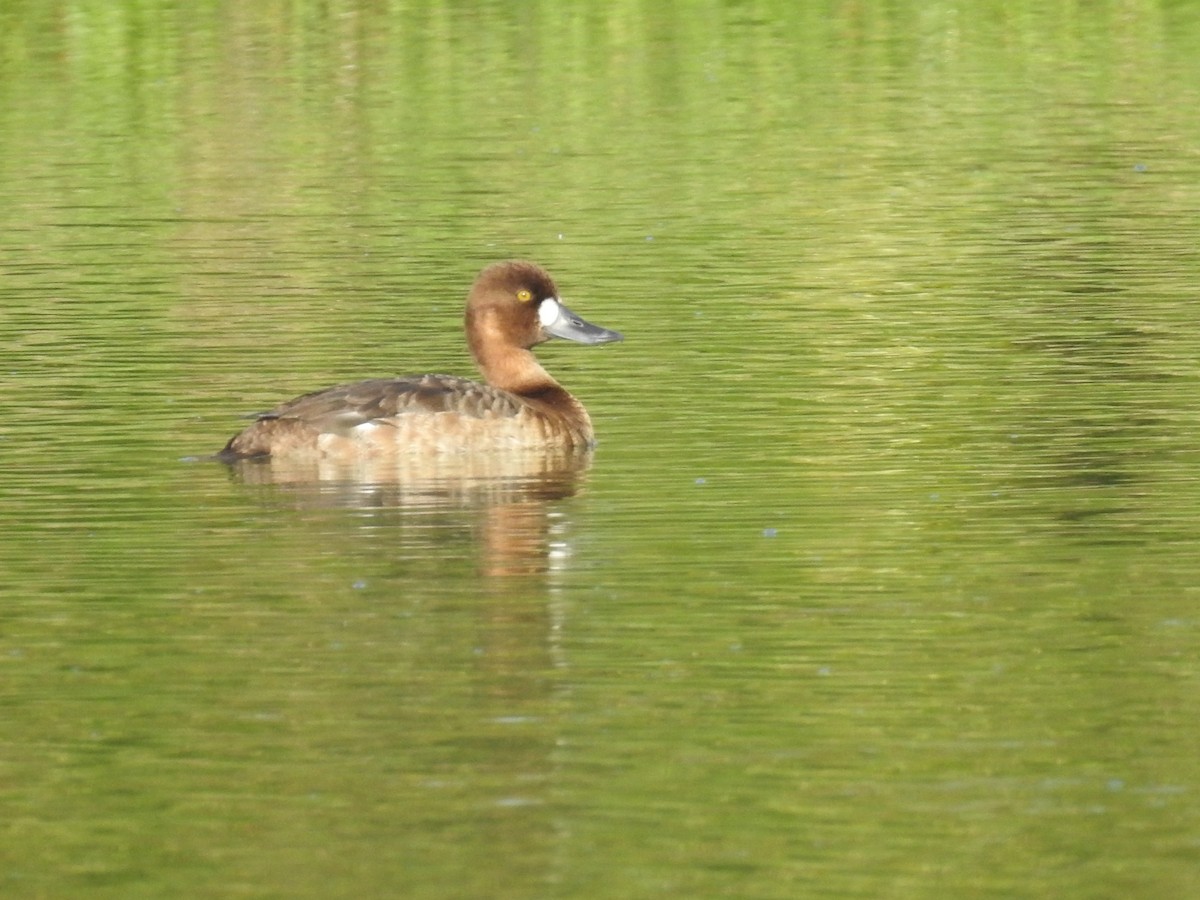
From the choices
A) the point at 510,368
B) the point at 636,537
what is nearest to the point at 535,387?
the point at 510,368

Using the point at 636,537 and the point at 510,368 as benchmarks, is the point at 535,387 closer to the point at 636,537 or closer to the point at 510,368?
the point at 510,368

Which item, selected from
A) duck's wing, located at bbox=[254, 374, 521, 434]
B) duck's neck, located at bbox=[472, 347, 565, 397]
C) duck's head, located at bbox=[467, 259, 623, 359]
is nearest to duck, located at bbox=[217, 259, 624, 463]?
duck's wing, located at bbox=[254, 374, 521, 434]

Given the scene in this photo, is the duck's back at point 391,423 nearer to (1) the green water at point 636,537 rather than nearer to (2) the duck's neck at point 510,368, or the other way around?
(1) the green water at point 636,537

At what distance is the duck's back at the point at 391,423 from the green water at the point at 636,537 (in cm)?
34

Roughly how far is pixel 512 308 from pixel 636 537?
12.5ft

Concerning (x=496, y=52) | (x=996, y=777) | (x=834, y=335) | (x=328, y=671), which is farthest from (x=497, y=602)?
(x=496, y=52)

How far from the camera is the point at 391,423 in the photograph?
1424cm

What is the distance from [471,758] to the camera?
8.78 meters

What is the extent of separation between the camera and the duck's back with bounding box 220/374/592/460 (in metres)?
14.2

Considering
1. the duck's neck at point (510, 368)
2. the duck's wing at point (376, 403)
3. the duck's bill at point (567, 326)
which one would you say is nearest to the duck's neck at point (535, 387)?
the duck's neck at point (510, 368)

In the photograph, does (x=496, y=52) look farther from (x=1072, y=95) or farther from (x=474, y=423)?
(x=474, y=423)

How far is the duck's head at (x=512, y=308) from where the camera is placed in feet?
51.1

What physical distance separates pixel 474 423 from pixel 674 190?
10960 millimetres

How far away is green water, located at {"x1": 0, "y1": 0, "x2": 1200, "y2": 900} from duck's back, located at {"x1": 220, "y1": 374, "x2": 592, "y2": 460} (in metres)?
0.34
